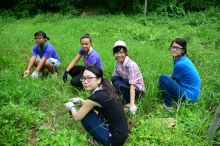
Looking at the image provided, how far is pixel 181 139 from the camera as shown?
2.41 m

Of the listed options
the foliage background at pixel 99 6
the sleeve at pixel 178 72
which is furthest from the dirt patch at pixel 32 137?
the foliage background at pixel 99 6

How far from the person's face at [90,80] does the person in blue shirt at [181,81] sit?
1164mm

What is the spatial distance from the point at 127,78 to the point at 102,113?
1.00 meters

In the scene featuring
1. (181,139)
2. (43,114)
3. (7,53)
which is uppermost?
(7,53)

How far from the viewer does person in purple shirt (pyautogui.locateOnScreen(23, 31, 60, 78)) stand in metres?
3.67

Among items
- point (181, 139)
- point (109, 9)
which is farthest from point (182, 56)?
point (109, 9)

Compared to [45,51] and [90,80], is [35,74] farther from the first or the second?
[90,80]

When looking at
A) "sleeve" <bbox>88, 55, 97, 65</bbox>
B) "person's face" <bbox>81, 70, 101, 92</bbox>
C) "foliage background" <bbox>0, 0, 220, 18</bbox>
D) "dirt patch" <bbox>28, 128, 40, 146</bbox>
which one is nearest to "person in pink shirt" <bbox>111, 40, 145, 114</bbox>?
"sleeve" <bbox>88, 55, 97, 65</bbox>

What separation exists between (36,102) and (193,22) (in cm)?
794

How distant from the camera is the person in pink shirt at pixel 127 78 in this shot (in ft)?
9.44

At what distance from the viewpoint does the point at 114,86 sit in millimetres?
3178

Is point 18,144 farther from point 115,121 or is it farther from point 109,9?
point 109,9

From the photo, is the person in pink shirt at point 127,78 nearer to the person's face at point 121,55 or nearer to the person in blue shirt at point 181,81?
the person's face at point 121,55

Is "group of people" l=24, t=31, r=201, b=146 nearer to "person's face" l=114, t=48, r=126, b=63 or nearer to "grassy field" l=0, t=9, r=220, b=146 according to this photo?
"person's face" l=114, t=48, r=126, b=63
